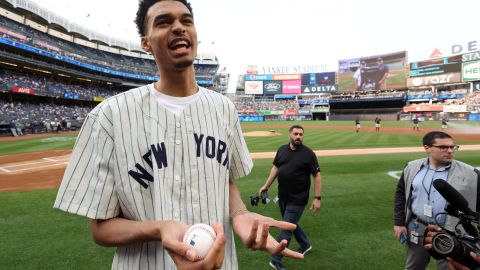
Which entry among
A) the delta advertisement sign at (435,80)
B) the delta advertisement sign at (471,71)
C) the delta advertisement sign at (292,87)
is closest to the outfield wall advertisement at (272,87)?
the delta advertisement sign at (292,87)

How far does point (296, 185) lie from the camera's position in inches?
204

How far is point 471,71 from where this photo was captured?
62562 millimetres

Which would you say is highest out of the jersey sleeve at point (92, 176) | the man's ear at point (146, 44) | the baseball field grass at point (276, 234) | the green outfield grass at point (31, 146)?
the man's ear at point (146, 44)

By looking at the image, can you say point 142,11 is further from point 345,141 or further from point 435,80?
point 435,80

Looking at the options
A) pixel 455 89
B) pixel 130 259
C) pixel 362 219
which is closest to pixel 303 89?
pixel 455 89

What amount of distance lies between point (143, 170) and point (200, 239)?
1.63ft

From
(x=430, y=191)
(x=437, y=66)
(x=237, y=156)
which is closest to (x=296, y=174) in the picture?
(x=430, y=191)

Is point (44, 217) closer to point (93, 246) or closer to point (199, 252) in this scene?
point (93, 246)

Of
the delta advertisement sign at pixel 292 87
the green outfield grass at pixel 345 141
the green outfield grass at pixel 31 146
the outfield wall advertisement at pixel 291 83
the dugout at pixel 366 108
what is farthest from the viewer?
the delta advertisement sign at pixel 292 87

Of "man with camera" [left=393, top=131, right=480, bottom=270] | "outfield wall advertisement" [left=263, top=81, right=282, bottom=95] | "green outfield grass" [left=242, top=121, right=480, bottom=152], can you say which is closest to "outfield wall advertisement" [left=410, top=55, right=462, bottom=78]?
"outfield wall advertisement" [left=263, top=81, right=282, bottom=95]

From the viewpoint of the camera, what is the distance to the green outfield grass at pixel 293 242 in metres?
4.73

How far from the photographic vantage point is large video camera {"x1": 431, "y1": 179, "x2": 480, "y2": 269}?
2346mm

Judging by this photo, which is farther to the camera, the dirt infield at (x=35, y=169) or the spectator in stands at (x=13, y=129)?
the spectator in stands at (x=13, y=129)

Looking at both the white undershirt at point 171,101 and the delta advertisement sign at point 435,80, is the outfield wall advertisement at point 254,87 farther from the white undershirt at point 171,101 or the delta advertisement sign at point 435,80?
the white undershirt at point 171,101
